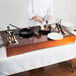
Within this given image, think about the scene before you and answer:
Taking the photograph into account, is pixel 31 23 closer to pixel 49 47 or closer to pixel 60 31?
pixel 60 31

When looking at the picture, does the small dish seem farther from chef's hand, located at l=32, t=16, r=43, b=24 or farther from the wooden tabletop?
chef's hand, located at l=32, t=16, r=43, b=24

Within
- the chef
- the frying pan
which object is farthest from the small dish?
the chef

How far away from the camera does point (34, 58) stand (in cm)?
118

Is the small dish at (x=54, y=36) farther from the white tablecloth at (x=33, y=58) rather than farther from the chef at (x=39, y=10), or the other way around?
the chef at (x=39, y=10)

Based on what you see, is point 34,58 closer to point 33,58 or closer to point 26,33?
point 33,58

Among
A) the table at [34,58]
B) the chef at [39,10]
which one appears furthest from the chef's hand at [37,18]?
the table at [34,58]

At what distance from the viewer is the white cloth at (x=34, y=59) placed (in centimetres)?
111

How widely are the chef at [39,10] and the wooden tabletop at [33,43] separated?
1.22 ft

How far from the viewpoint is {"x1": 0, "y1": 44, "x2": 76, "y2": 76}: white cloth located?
1.11 m

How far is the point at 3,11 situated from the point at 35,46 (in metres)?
0.72

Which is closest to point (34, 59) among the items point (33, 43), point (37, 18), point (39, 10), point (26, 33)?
point (33, 43)

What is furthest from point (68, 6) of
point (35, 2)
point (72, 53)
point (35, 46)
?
point (35, 46)

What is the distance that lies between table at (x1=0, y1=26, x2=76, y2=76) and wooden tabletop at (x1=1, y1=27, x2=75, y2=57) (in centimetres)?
2

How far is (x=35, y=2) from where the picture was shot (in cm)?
163
